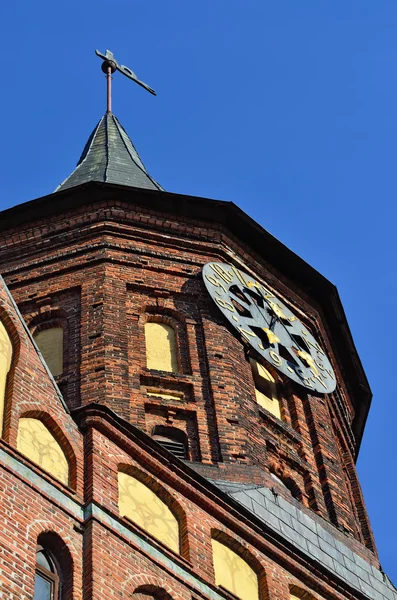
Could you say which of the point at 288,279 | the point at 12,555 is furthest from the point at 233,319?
the point at 12,555

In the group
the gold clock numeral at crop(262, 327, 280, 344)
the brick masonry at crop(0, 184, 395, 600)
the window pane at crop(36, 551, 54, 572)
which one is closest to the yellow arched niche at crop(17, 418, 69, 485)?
the brick masonry at crop(0, 184, 395, 600)

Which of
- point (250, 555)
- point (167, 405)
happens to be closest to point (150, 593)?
point (250, 555)

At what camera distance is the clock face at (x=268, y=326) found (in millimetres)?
25969

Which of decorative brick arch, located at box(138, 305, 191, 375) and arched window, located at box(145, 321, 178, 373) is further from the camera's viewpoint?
decorative brick arch, located at box(138, 305, 191, 375)

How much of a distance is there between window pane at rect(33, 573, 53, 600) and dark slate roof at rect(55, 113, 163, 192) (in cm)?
1326

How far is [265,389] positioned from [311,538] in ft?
15.3

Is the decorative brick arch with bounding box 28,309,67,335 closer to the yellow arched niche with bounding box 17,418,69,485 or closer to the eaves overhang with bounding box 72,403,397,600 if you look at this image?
the eaves overhang with bounding box 72,403,397,600

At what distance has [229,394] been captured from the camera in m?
24.5

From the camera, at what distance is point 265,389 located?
26.0 metres

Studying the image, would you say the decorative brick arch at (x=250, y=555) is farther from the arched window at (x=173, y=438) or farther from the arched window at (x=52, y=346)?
the arched window at (x=52, y=346)

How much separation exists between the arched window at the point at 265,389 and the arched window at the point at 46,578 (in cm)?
970

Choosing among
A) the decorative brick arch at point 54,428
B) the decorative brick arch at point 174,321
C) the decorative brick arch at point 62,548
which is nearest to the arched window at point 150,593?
the decorative brick arch at point 62,548

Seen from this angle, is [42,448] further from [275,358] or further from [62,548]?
[275,358]

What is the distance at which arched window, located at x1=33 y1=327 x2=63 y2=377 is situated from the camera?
2461cm
